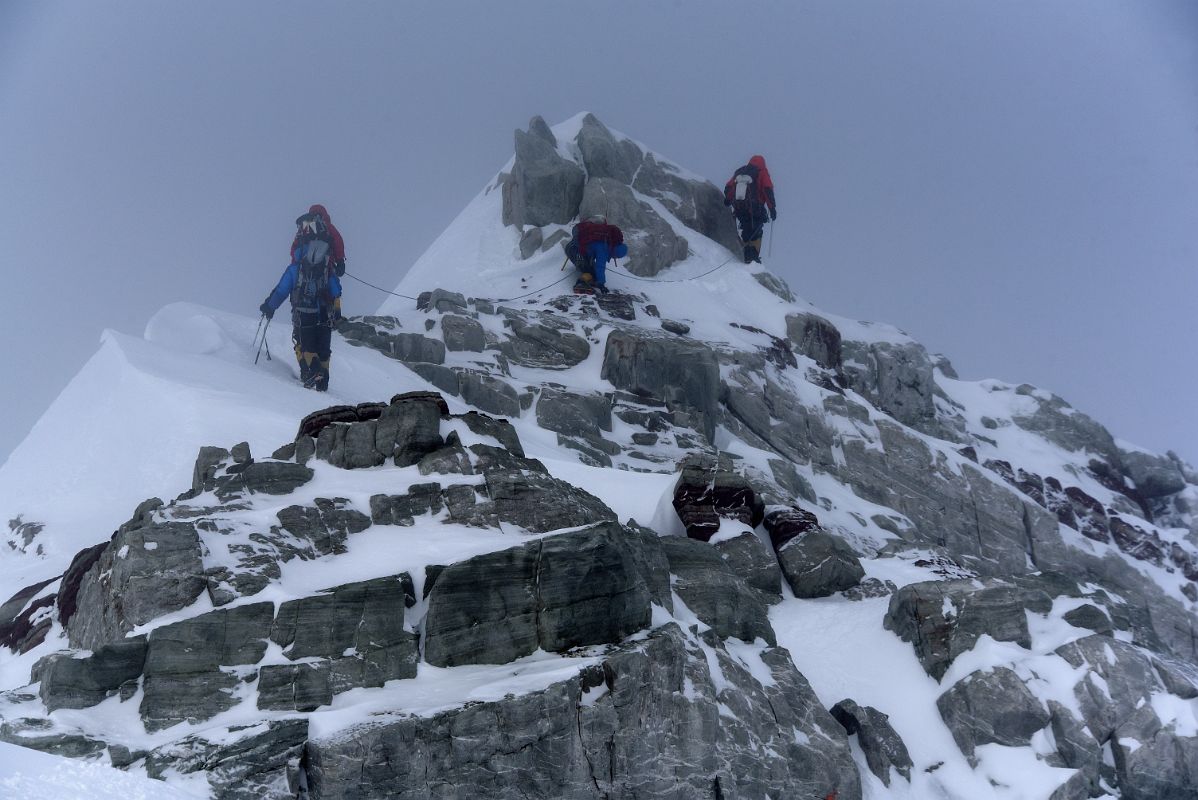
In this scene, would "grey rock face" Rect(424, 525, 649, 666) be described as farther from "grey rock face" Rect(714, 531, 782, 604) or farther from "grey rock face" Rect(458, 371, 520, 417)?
"grey rock face" Rect(458, 371, 520, 417)

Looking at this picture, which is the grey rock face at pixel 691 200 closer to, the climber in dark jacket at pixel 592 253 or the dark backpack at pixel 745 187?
the dark backpack at pixel 745 187

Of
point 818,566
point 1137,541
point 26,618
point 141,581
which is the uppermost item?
point 1137,541

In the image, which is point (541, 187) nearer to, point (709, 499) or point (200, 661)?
point (709, 499)

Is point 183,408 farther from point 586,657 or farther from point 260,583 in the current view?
point 586,657

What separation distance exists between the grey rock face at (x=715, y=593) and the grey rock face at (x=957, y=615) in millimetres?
3744

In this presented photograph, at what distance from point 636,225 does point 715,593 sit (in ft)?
143

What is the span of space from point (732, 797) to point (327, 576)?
8.37m

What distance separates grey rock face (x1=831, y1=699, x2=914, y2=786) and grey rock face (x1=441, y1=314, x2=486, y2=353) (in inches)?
1106

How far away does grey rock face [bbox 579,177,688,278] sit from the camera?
6078 centimetres

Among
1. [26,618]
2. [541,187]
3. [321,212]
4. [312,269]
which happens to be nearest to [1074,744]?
[26,618]

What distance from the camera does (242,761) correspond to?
13.7 metres

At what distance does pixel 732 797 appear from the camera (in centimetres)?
1744

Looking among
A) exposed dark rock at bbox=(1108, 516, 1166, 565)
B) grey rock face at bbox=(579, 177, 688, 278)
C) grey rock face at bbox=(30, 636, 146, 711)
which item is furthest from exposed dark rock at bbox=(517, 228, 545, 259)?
grey rock face at bbox=(30, 636, 146, 711)

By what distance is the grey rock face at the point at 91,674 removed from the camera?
1477 cm
